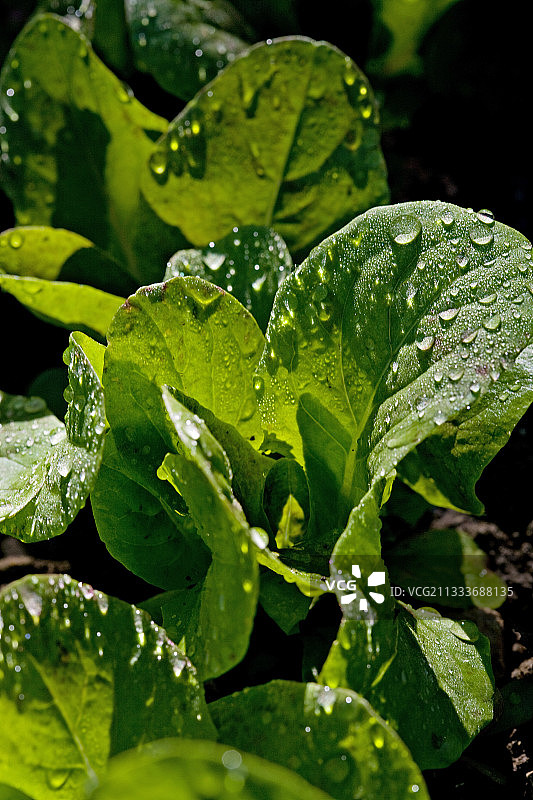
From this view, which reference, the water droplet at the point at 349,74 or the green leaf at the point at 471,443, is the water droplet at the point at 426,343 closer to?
the green leaf at the point at 471,443

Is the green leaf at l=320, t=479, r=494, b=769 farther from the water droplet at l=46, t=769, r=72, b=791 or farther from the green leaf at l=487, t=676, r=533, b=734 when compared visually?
the water droplet at l=46, t=769, r=72, b=791

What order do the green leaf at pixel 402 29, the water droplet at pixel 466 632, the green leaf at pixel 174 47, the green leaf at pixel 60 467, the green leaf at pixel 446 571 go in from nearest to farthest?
the green leaf at pixel 60 467, the water droplet at pixel 466 632, the green leaf at pixel 446 571, the green leaf at pixel 174 47, the green leaf at pixel 402 29

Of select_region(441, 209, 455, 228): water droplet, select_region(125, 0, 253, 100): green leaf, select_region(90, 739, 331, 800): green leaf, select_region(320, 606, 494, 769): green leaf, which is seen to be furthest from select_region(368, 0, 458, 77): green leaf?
select_region(90, 739, 331, 800): green leaf

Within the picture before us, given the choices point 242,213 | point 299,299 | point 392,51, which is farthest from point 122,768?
point 392,51

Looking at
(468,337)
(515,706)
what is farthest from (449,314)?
(515,706)

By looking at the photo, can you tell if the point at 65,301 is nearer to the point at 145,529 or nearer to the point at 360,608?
the point at 145,529

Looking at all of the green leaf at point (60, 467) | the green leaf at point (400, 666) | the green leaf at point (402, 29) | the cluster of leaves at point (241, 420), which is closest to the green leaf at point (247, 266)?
the cluster of leaves at point (241, 420)
